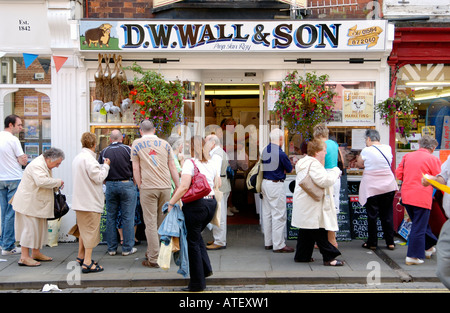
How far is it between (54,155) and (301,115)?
4.19m

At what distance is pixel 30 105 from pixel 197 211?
16.4 ft

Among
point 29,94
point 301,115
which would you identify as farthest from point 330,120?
point 29,94

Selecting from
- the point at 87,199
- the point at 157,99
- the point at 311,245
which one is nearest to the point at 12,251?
the point at 87,199

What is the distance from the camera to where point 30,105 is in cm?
898

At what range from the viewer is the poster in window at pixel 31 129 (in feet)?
29.6

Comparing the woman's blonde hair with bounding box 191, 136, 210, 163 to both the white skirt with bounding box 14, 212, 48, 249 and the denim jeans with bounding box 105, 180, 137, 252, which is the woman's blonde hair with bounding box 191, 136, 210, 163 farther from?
the white skirt with bounding box 14, 212, 48, 249

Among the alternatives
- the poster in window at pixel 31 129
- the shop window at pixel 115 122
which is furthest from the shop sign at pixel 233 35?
the poster in window at pixel 31 129

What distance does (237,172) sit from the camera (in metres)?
11.2

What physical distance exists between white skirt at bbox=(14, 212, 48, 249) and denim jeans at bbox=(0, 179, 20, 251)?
68 cm

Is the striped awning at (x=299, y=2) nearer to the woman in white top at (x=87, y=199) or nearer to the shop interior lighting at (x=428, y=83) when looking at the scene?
the shop interior lighting at (x=428, y=83)

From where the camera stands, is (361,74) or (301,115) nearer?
(301,115)

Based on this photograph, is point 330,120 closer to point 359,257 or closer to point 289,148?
point 289,148

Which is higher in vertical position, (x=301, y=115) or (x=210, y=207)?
(x=301, y=115)

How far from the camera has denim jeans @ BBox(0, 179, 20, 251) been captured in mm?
7680
